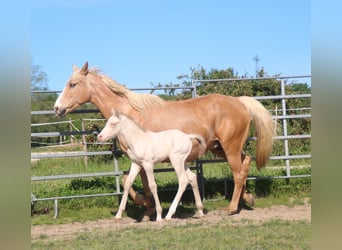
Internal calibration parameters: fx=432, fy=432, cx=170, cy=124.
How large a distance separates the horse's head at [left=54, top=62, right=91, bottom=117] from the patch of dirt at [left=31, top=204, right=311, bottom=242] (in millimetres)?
1639

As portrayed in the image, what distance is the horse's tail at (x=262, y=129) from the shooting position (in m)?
6.71

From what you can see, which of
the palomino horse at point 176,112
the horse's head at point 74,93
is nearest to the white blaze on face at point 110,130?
the palomino horse at point 176,112

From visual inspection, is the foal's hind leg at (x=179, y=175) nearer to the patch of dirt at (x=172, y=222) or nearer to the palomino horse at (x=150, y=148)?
the palomino horse at (x=150, y=148)

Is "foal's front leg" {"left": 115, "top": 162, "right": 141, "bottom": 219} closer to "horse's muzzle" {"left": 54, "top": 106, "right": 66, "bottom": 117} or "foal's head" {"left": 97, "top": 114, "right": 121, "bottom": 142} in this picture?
"foal's head" {"left": 97, "top": 114, "right": 121, "bottom": 142}

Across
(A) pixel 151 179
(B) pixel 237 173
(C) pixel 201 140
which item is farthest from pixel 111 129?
(B) pixel 237 173

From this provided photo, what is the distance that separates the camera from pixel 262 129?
671cm

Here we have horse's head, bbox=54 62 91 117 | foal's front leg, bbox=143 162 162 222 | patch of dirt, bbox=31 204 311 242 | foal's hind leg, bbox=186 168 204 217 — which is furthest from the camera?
horse's head, bbox=54 62 91 117

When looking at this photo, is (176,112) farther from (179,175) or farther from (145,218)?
(145,218)

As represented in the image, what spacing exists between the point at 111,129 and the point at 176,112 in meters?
1.07

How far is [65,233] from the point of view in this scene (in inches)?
217

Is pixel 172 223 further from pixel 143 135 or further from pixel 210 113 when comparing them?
pixel 210 113

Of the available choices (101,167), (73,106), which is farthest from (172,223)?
(101,167)

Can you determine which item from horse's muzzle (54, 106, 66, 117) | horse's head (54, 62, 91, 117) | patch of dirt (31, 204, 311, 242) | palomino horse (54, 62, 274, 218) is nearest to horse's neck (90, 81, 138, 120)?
palomino horse (54, 62, 274, 218)

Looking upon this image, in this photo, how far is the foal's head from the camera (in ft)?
19.3
